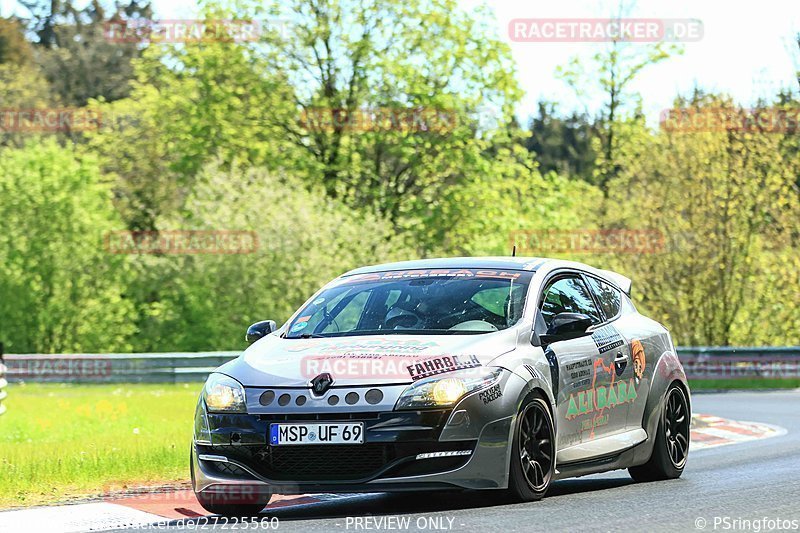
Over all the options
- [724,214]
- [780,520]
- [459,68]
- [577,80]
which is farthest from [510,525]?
[577,80]

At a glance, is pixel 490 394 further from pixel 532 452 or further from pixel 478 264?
pixel 478 264

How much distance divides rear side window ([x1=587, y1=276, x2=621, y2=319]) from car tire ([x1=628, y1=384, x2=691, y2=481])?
0.80 m

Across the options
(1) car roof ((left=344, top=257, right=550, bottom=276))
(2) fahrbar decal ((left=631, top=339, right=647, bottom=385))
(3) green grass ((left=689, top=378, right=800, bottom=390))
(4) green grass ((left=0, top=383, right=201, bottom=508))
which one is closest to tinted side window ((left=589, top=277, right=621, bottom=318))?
(2) fahrbar decal ((left=631, top=339, right=647, bottom=385))

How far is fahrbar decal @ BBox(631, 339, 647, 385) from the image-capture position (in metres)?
11.0

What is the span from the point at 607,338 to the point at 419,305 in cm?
160

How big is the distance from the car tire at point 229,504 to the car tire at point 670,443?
329 centimetres

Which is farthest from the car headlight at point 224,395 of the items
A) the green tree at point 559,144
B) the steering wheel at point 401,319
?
the green tree at point 559,144

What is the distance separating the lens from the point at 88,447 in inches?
565

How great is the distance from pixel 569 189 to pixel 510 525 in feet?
150

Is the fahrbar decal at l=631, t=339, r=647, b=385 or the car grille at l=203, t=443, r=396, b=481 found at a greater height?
the fahrbar decal at l=631, t=339, r=647, b=385

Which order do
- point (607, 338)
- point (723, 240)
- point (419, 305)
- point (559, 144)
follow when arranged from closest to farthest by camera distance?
point (419, 305), point (607, 338), point (723, 240), point (559, 144)

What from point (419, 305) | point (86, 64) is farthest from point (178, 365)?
point (86, 64)

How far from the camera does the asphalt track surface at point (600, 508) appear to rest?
322 inches

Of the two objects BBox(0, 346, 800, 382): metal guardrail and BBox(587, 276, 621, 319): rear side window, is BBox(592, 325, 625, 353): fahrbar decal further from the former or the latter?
BBox(0, 346, 800, 382): metal guardrail
